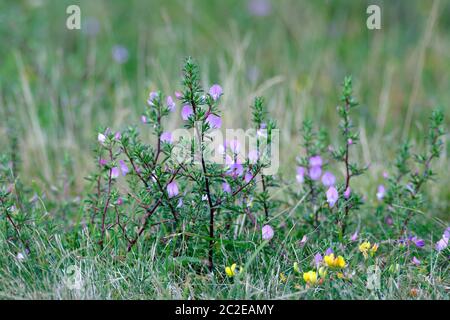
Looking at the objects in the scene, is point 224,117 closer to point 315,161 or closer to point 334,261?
point 315,161

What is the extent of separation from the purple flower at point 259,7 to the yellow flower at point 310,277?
3618mm

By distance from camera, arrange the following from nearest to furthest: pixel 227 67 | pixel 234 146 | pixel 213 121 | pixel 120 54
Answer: pixel 213 121, pixel 234 146, pixel 227 67, pixel 120 54

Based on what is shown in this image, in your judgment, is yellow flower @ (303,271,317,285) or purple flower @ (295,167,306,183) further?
purple flower @ (295,167,306,183)

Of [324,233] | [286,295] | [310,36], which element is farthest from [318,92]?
[286,295]

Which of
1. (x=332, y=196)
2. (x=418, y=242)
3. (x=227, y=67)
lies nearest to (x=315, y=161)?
(x=332, y=196)

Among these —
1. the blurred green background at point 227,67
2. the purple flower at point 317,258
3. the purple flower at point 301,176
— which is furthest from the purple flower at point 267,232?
the blurred green background at point 227,67

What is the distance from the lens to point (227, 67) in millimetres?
4785

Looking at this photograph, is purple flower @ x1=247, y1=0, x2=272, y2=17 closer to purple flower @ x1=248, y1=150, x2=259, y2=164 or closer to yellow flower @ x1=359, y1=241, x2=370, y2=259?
purple flower @ x1=248, y1=150, x2=259, y2=164

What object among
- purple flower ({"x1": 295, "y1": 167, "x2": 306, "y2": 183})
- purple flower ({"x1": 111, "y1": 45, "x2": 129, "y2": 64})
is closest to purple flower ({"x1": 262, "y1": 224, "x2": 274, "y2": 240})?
purple flower ({"x1": 295, "y1": 167, "x2": 306, "y2": 183})

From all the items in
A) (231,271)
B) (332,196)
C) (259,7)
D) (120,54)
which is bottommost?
(231,271)

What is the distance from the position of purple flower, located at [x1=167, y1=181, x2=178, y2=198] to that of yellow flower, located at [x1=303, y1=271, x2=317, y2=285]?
Answer: 536mm

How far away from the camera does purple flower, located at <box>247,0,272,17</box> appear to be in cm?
556

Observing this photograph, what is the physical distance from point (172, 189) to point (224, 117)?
1503 millimetres

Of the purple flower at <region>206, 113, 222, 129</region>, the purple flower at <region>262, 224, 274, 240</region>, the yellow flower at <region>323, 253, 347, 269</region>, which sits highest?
the purple flower at <region>206, 113, 222, 129</region>
